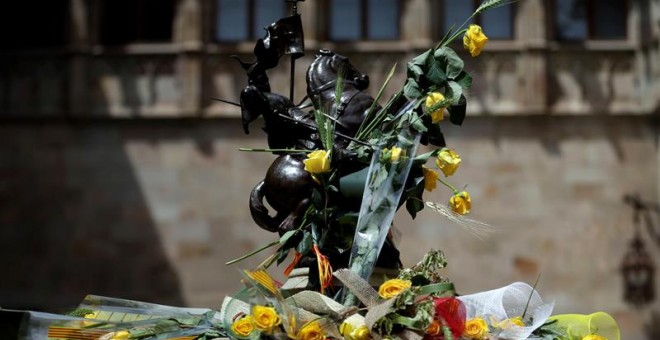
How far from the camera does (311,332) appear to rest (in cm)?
385

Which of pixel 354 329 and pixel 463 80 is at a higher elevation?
pixel 463 80

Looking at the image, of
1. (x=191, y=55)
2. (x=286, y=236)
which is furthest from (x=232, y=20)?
(x=286, y=236)

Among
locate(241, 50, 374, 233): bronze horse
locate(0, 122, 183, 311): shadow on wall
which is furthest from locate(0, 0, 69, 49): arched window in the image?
locate(241, 50, 374, 233): bronze horse

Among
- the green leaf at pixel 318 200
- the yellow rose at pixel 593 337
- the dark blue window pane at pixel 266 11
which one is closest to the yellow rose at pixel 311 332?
the green leaf at pixel 318 200

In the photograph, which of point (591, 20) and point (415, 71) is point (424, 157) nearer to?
point (415, 71)

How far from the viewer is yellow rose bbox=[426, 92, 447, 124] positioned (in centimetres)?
431

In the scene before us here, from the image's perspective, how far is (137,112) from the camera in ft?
64.5

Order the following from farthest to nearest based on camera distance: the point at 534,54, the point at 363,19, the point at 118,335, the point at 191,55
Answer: the point at 363,19, the point at 191,55, the point at 534,54, the point at 118,335

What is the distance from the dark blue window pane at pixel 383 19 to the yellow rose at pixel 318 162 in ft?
50.7

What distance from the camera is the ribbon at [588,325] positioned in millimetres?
4352

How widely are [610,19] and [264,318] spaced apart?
16787 millimetres

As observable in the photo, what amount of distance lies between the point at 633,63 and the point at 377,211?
15.8 m

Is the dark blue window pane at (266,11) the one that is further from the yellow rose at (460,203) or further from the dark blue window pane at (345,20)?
the yellow rose at (460,203)

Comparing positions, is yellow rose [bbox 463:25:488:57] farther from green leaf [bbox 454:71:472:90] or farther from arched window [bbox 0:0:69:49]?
arched window [bbox 0:0:69:49]
